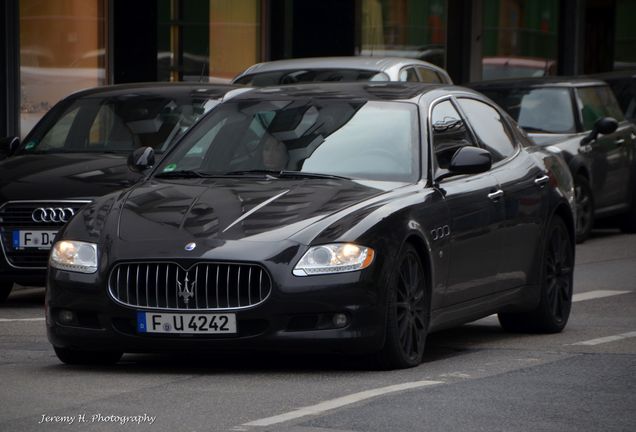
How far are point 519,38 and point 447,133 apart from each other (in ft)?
78.7

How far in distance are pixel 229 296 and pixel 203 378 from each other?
0.42 meters

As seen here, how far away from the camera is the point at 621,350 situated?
9.85 meters

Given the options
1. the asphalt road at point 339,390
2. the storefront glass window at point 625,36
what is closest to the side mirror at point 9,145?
the asphalt road at point 339,390

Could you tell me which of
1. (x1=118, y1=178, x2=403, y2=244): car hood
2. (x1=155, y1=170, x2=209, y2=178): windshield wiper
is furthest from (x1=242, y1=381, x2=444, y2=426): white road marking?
(x1=155, y1=170, x2=209, y2=178): windshield wiper

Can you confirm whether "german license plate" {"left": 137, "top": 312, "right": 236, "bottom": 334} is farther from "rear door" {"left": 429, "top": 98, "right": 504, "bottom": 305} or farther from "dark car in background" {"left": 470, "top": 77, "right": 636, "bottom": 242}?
"dark car in background" {"left": 470, "top": 77, "right": 636, "bottom": 242}

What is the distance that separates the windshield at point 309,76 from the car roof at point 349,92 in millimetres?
6849

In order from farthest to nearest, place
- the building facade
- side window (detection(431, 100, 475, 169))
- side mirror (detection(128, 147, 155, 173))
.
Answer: the building facade, side mirror (detection(128, 147, 155, 173)), side window (detection(431, 100, 475, 169))

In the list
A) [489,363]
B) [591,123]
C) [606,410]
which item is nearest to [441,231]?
[489,363]

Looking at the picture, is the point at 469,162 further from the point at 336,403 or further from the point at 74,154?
the point at 74,154

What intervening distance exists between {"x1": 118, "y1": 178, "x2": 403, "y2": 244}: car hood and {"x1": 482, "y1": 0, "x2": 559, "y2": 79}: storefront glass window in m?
23.3

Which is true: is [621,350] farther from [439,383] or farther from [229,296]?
[229,296]

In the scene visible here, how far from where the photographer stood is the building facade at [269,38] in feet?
68.8

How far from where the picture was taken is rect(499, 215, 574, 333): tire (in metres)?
11.0

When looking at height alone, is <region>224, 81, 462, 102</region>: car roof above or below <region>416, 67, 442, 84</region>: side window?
above
